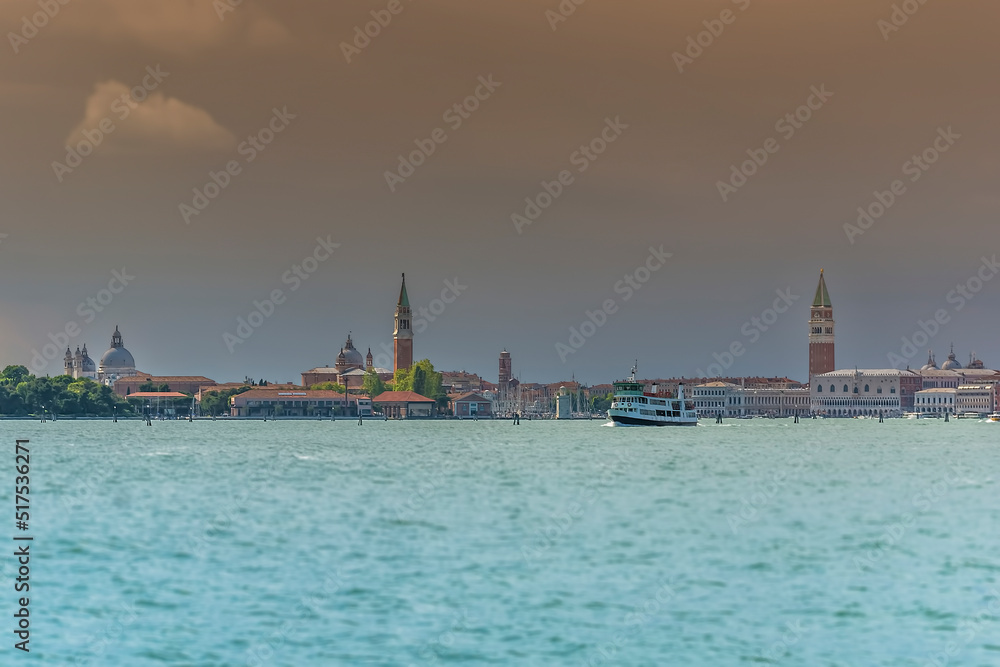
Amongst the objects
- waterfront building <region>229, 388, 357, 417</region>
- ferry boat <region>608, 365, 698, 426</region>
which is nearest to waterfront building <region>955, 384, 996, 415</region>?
waterfront building <region>229, 388, 357, 417</region>

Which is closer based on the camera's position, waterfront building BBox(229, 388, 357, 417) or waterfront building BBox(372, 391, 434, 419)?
waterfront building BBox(372, 391, 434, 419)

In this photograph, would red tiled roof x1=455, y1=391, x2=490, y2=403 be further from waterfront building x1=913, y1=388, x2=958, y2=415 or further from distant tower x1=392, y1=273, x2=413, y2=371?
waterfront building x1=913, y1=388, x2=958, y2=415

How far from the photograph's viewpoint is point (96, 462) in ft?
160

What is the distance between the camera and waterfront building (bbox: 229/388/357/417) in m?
154

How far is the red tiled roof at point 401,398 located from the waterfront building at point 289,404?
6475 mm

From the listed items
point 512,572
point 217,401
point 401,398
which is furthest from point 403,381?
point 512,572

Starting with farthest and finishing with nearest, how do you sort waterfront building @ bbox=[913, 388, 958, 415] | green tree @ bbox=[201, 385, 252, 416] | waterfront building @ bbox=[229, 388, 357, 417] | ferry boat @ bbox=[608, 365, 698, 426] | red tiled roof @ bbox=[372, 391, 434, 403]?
waterfront building @ bbox=[913, 388, 958, 415]
green tree @ bbox=[201, 385, 252, 416]
waterfront building @ bbox=[229, 388, 357, 417]
red tiled roof @ bbox=[372, 391, 434, 403]
ferry boat @ bbox=[608, 365, 698, 426]

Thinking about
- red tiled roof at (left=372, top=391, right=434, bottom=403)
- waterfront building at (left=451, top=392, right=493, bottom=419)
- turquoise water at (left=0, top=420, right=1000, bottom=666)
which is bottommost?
turquoise water at (left=0, top=420, right=1000, bottom=666)

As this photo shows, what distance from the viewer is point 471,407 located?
165875mm

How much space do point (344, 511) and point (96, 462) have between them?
23.9 m

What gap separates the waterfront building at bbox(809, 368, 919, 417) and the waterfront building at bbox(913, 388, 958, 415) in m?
3.66

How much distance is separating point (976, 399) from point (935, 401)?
17.6ft

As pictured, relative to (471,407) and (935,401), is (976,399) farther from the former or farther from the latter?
(471,407)

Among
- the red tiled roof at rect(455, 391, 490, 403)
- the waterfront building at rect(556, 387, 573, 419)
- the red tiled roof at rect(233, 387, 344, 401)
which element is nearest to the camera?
the red tiled roof at rect(233, 387, 344, 401)
